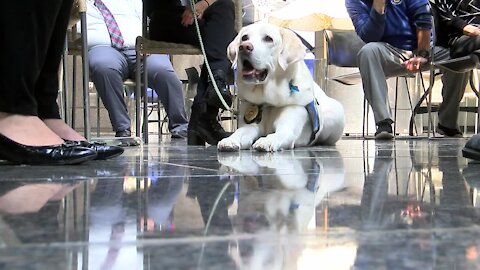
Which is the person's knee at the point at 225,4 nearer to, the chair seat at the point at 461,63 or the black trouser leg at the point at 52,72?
the black trouser leg at the point at 52,72

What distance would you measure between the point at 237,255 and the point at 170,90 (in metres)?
3.20

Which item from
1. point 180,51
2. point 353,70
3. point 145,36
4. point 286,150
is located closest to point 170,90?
point 145,36

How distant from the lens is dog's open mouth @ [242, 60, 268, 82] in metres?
2.00

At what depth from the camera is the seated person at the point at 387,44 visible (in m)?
3.29

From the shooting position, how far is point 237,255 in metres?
0.36

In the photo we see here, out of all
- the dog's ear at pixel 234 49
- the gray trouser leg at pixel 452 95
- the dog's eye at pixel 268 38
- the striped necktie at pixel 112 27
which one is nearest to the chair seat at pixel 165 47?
the dog's ear at pixel 234 49

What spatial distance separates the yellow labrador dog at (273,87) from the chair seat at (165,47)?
44 cm

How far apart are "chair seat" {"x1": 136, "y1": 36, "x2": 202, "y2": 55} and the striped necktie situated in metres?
0.64

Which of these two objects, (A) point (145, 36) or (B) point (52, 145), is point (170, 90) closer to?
(A) point (145, 36)

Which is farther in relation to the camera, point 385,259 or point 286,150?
point 286,150

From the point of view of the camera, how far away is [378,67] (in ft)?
10.9

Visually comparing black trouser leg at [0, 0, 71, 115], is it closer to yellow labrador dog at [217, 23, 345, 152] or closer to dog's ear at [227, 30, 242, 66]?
yellow labrador dog at [217, 23, 345, 152]

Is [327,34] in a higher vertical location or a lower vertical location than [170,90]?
higher

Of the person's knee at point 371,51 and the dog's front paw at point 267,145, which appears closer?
the dog's front paw at point 267,145
